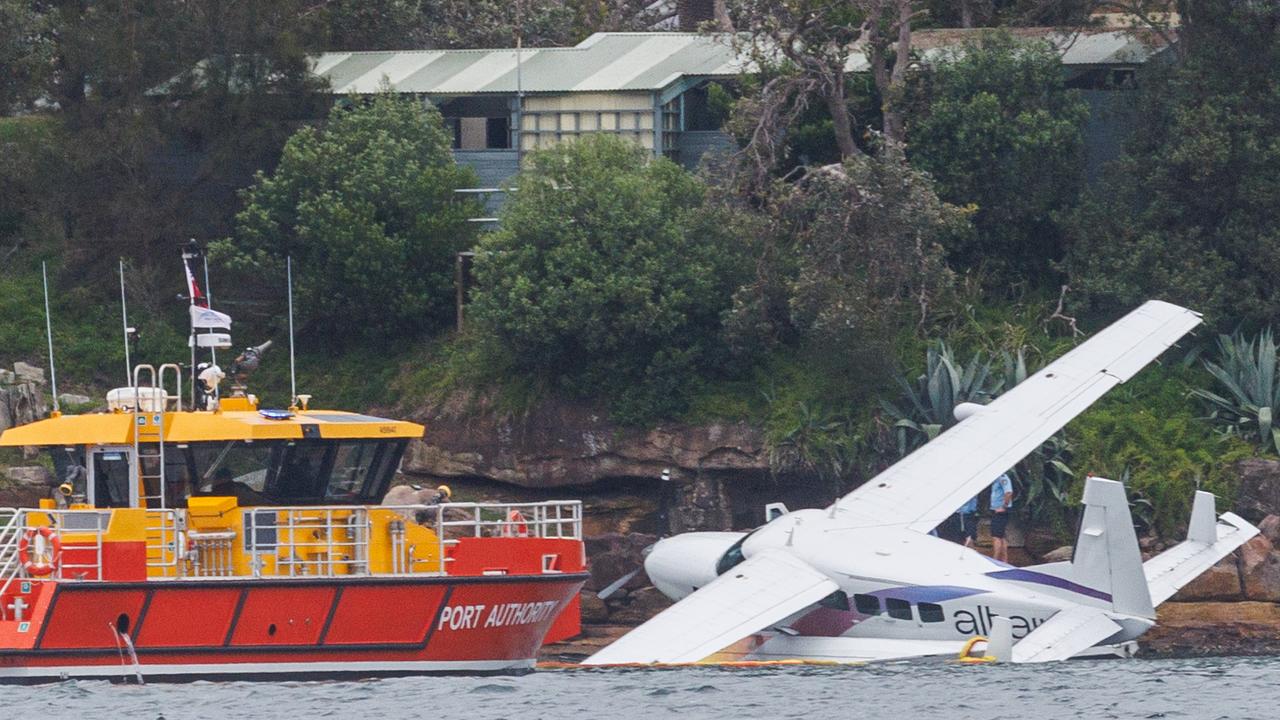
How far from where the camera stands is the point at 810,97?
116 ft

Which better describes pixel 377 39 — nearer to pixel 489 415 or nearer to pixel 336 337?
pixel 336 337

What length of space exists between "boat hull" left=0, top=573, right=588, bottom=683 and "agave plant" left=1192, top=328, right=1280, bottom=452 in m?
13.8

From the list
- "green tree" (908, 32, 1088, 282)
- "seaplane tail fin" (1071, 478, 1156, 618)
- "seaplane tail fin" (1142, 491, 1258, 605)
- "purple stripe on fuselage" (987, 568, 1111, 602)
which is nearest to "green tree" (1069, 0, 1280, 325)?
"green tree" (908, 32, 1088, 282)

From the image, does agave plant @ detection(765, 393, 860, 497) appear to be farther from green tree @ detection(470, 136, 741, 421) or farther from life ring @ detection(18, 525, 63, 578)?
life ring @ detection(18, 525, 63, 578)

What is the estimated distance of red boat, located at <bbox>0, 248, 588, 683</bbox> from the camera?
2064 centimetres

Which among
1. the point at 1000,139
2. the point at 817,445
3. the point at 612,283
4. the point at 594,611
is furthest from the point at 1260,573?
the point at 612,283

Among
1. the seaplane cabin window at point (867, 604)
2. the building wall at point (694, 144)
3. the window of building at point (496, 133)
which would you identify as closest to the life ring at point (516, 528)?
the seaplane cabin window at point (867, 604)

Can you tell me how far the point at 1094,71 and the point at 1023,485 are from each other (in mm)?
9671

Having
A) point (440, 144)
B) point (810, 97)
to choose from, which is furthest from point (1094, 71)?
point (440, 144)

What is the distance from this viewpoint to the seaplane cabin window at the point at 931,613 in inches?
926

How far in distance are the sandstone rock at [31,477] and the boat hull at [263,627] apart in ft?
38.3

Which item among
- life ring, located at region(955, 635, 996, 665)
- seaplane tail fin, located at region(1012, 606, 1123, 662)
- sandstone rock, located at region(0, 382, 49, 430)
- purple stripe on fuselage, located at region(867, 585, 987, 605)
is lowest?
life ring, located at region(955, 635, 996, 665)

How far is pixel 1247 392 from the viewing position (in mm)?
31250

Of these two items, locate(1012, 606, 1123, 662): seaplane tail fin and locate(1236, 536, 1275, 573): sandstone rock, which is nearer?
locate(1012, 606, 1123, 662): seaplane tail fin
